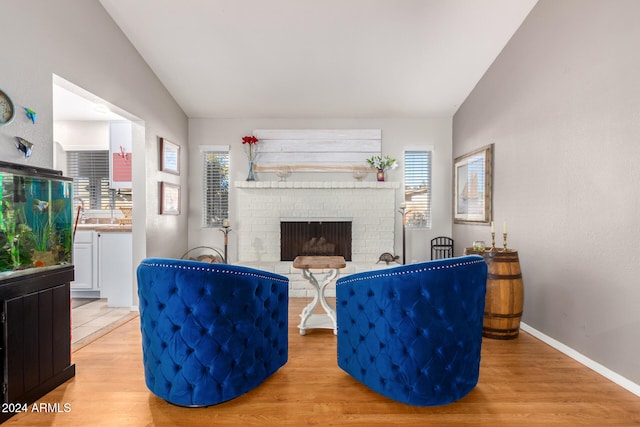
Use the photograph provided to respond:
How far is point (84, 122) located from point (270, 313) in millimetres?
4669

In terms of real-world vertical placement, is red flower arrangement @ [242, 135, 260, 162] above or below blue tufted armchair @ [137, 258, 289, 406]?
above

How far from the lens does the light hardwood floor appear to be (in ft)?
5.82

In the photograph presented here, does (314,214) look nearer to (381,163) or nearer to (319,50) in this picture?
(381,163)

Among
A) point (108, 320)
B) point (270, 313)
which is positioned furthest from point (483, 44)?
point (108, 320)

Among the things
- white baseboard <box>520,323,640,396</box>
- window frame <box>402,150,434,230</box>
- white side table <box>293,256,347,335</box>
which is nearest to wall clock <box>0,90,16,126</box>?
white side table <box>293,256,347,335</box>

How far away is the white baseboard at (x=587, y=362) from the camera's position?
6.93 ft

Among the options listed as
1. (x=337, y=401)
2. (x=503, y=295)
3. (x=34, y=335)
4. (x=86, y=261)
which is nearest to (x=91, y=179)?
(x=86, y=261)

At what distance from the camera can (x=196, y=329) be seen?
1.81 m

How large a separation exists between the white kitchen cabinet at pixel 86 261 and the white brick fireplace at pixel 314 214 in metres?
1.85

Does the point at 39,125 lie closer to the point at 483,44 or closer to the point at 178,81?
the point at 178,81

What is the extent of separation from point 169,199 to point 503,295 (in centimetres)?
403

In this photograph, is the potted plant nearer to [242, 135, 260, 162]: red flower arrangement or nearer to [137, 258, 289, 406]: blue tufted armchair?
[242, 135, 260, 162]: red flower arrangement

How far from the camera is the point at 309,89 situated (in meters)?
4.38

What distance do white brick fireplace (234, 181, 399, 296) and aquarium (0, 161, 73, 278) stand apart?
277 cm
